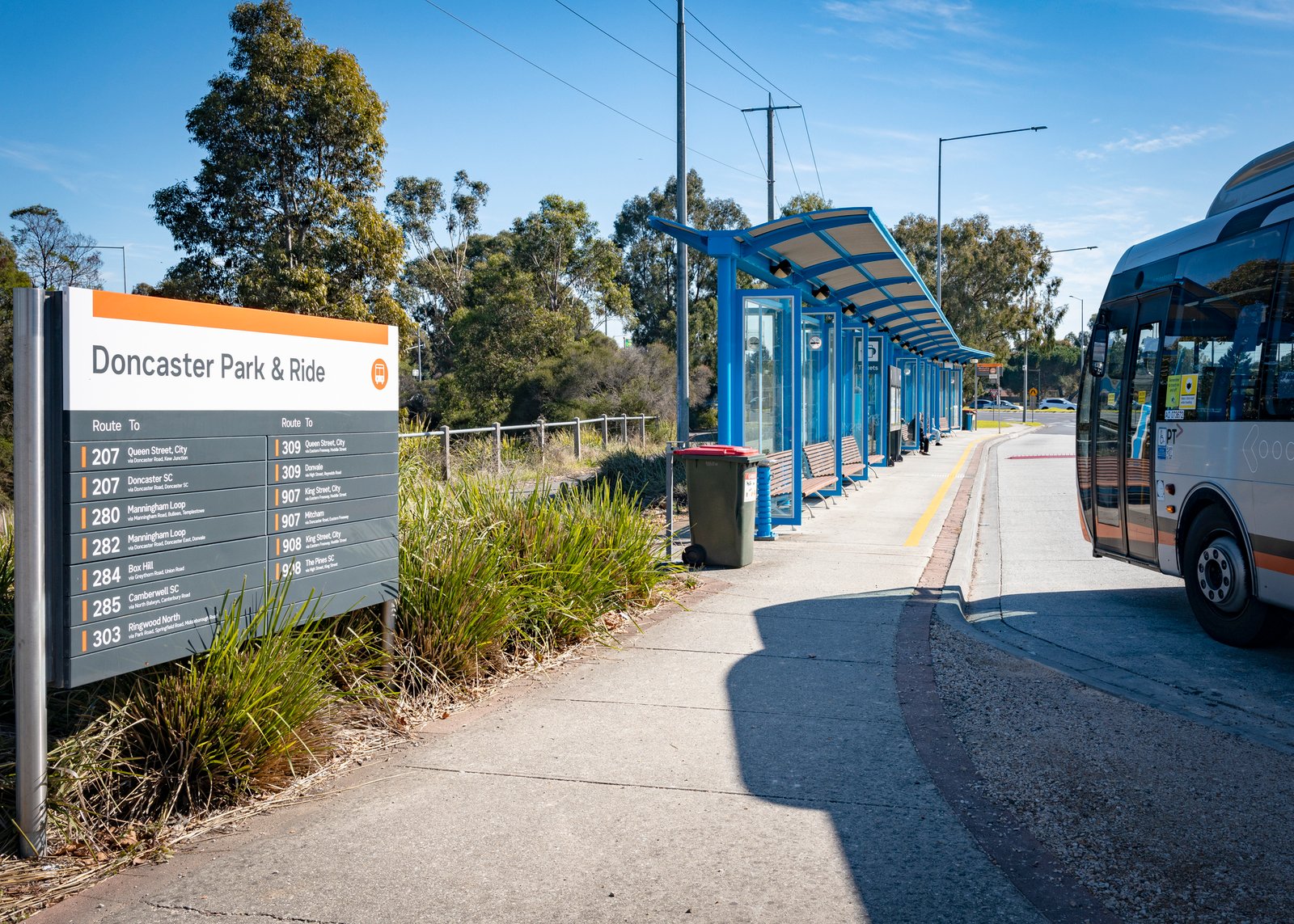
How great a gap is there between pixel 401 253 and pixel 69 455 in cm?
2303

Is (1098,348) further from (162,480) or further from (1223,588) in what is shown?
(162,480)

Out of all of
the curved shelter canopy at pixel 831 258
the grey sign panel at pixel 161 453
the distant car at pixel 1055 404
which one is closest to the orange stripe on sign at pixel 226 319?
the grey sign panel at pixel 161 453

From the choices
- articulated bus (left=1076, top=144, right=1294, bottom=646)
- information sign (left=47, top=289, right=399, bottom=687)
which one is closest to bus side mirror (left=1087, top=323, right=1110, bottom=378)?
articulated bus (left=1076, top=144, right=1294, bottom=646)

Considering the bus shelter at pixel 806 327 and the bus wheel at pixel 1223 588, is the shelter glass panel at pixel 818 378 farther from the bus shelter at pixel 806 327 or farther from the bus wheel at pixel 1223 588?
the bus wheel at pixel 1223 588

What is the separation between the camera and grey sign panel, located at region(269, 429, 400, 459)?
4.82m

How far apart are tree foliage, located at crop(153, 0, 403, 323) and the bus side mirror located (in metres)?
18.0

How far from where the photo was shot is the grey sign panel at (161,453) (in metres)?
3.79

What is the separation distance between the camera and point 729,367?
11.7m

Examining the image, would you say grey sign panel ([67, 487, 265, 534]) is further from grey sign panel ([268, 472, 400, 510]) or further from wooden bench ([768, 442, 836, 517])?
wooden bench ([768, 442, 836, 517])

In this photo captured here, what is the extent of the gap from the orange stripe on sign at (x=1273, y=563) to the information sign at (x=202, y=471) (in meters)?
5.26

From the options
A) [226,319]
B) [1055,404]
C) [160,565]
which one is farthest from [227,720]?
[1055,404]

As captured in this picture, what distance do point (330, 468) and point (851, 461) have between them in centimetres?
1503

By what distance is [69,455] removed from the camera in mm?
3740

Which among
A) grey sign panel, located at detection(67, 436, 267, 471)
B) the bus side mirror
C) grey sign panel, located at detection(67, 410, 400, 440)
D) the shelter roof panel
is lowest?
grey sign panel, located at detection(67, 436, 267, 471)
